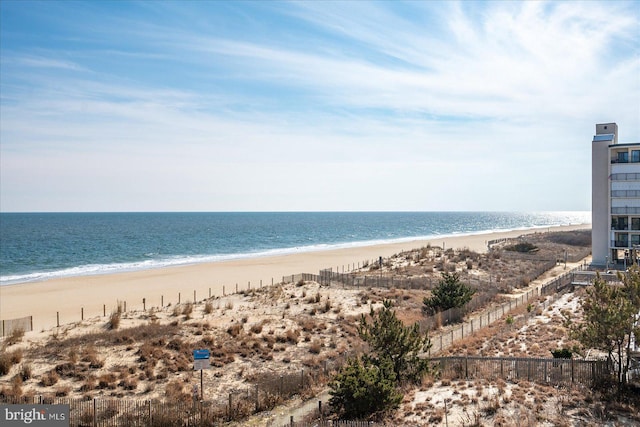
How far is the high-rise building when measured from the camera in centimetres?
5084

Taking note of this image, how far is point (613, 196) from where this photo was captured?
171 ft

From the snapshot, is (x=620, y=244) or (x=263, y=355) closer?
(x=263, y=355)

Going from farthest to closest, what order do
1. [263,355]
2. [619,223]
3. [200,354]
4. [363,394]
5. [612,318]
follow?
[619,223] → [263,355] → [200,354] → [612,318] → [363,394]

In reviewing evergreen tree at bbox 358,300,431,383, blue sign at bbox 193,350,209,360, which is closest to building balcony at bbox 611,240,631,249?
evergreen tree at bbox 358,300,431,383

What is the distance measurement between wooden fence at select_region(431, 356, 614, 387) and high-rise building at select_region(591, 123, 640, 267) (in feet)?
120

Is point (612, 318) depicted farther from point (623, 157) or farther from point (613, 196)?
point (623, 157)

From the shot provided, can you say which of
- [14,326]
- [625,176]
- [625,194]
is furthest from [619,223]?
[14,326]

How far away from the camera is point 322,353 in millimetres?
26219

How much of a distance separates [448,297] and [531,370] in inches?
641

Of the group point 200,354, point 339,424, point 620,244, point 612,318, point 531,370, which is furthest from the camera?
point 620,244

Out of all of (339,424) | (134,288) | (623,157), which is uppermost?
(623,157)

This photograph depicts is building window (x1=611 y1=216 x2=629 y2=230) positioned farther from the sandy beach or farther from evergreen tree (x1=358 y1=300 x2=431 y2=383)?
evergreen tree (x1=358 y1=300 x2=431 y2=383)

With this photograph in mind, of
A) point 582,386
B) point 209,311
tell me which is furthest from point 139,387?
point 582,386

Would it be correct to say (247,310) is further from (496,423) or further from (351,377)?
(496,423)
